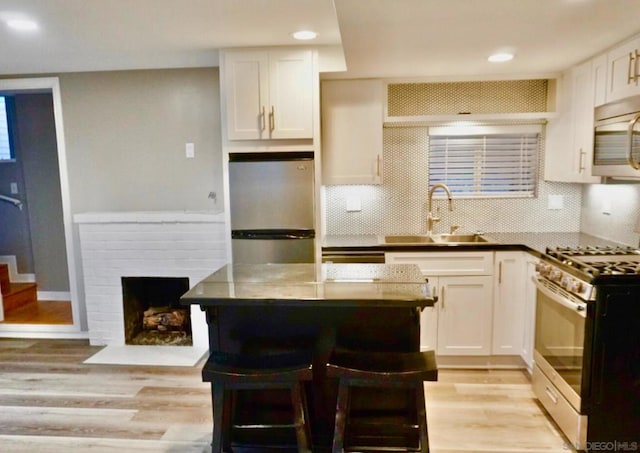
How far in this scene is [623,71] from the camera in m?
2.63

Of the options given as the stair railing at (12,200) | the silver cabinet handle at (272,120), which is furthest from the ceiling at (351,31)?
the stair railing at (12,200)

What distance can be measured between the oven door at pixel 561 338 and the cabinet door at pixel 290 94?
1859 mm

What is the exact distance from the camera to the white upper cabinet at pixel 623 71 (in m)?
2.49

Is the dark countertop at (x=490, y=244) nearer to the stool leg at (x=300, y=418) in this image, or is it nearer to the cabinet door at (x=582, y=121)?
the cabinet door at (x=582, y=121)

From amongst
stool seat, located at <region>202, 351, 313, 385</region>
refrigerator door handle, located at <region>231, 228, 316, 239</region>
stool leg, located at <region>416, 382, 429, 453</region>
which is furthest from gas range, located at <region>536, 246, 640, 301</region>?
refrigerator door handle, located at <region>231, 228, 316, 239</region>

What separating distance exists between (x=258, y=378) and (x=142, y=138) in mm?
2745

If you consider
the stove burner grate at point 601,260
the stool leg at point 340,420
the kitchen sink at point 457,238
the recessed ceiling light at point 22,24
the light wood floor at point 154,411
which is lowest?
the light wood floor at point 154,411

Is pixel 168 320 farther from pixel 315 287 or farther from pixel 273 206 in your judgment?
pixel 315 287

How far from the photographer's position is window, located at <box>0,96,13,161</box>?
4848 mm

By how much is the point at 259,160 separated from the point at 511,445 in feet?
7.68

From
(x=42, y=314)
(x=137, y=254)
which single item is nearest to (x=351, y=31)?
(x=137, y=254)

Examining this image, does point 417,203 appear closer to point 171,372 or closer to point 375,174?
point 375,174

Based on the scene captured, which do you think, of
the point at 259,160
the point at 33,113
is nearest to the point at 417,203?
the point at 259,160

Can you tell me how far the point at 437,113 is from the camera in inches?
149
